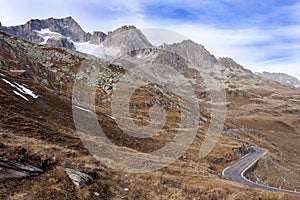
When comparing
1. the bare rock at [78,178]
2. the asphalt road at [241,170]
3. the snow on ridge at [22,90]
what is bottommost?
the asphalt road at [241,170]

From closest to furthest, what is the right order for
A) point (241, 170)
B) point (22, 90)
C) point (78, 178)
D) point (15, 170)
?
point (15, 170), point (78, 178), point (22, 90), point (241, 170)

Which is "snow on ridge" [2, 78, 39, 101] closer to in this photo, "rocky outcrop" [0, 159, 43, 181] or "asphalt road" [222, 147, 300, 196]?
"rocky outcrop" [0, 159, 43, 181]

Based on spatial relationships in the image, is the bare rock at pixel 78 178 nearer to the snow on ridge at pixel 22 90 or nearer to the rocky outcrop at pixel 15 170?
the rocky outcrop at pixel 15 170

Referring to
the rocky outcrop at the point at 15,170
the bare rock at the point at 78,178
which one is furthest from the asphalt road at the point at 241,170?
the rocky outcrop at the point at 15,170

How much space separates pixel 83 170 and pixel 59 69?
9303cm

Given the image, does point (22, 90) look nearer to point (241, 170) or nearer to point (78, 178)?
point (78, 178)

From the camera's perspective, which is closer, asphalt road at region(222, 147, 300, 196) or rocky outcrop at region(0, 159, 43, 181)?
rocky outcrop at region(0, 159, 43, 181)

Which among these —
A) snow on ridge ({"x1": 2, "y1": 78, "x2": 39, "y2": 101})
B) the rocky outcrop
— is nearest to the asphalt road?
the rocky outcrop

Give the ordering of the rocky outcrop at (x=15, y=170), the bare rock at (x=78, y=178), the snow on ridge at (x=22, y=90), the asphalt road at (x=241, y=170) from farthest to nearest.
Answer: the asphalt road at (x=241, y=170), the snow on ridge at (x=22, y=90), the bare rock at (x=78, y=178), the rocky outcrop at (x=15, y=170)

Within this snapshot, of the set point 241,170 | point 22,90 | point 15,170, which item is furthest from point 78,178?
point 241,170

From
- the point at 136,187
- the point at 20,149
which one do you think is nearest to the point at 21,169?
the point at 20,149

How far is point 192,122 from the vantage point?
102 metres

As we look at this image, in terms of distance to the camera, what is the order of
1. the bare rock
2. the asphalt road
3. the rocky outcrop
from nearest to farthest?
the rocky outcrop, the bare rock, the asphalt road

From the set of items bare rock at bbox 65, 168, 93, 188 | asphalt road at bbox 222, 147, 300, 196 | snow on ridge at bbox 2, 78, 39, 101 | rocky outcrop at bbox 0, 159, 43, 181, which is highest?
snow on ridge at bbox 2, 78, 39, 101
